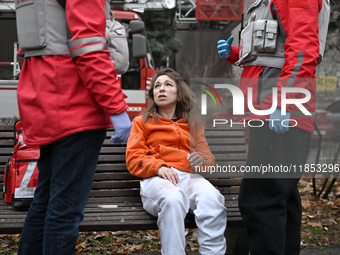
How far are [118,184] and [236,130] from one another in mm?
1281

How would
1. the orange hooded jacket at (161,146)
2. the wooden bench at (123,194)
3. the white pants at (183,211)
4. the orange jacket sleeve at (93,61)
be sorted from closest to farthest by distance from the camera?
the orange jacket sleeve at (93,61) → the white pants at (183,211) → the wooden bench at (123,194) → the orange hooded jacket at (161,146)

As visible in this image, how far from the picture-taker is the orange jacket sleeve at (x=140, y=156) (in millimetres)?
3145

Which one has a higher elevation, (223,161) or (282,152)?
(282,152)

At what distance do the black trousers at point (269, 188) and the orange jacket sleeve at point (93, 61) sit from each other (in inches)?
36.3

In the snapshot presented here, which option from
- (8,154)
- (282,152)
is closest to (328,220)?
(282,152)

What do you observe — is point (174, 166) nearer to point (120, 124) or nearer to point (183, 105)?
point (183, 105)

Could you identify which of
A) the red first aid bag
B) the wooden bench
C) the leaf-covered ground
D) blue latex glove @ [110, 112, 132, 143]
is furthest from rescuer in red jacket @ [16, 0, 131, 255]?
the leaf-covered ground

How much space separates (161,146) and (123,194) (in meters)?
0.53

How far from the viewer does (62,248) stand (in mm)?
1973

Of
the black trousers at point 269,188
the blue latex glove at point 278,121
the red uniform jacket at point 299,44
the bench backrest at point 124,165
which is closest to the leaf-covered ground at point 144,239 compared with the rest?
the bench backrest at point 124,165

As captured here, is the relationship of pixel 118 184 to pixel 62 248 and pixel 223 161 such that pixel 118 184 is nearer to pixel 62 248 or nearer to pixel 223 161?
pixel 223 161

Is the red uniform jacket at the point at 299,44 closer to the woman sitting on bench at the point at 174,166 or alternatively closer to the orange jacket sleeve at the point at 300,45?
the orange jacket sleeve at the point at 300,45

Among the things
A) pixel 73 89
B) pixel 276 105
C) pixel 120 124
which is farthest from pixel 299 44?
pixel 73 89

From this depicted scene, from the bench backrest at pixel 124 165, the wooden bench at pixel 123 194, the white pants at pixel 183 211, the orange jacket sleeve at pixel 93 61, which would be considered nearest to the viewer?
the orange jacket sleeve at pixel 93 61
